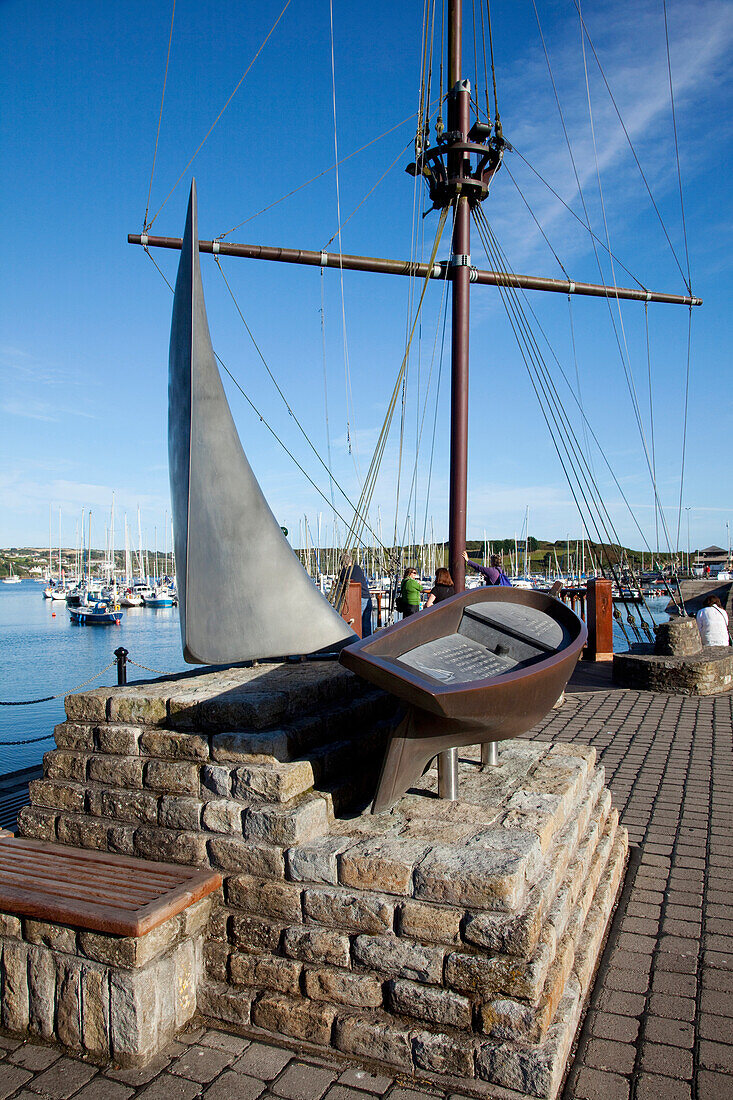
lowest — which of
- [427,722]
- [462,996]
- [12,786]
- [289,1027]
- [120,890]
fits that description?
[12,786]

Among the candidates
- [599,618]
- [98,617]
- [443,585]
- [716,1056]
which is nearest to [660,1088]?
[716,1056]

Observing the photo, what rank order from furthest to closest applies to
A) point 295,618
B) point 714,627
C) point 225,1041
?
point 714,627 → point 295,618 → point 225,1041

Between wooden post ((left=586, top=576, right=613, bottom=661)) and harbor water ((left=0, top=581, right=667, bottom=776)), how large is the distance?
7.98m

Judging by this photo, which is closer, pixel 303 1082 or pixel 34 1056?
pixel 303 1082

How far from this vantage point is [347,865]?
287 cm

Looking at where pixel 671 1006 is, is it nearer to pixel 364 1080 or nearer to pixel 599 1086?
pixel 599 1086

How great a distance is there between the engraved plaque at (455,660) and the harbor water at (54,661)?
299 centimetres

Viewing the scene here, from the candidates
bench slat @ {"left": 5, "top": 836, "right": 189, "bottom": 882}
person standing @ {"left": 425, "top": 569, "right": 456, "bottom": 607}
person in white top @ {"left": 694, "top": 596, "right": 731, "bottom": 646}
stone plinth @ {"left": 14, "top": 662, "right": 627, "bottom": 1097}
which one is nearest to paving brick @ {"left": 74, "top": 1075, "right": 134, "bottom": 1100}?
stone plinth @ {"left": 14, "top": 662, "right": 627, "bottom": 1097}

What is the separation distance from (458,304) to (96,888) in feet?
26.5

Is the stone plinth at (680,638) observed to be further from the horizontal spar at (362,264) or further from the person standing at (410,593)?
the horizontal spar at (362,264)

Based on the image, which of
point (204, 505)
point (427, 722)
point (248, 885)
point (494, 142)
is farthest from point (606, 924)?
point (494, 142)

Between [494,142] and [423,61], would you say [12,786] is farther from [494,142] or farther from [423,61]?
[423,61]

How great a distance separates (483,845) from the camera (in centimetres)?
293

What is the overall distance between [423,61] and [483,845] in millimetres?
10401
